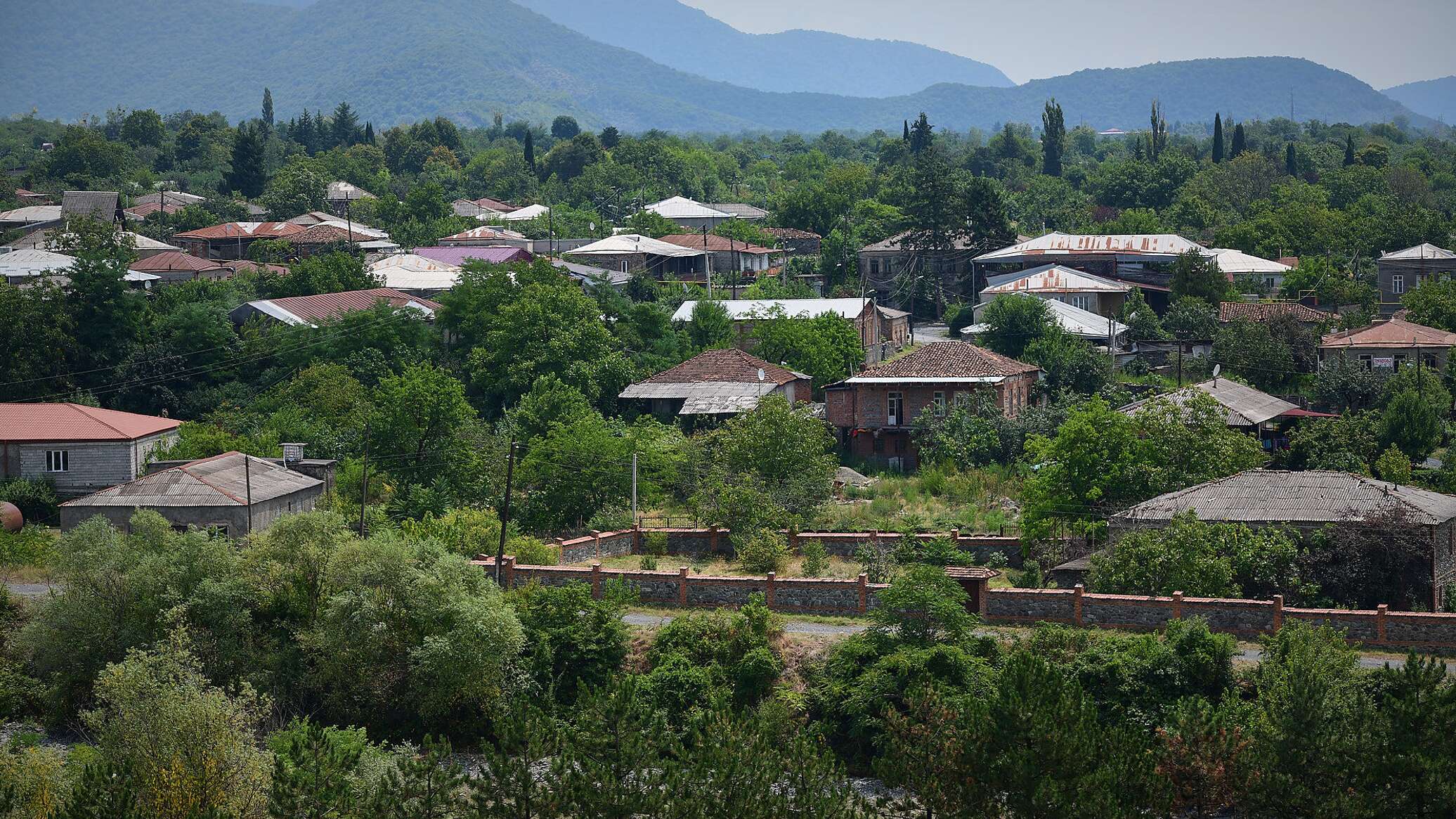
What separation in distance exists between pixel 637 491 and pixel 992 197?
38.7 m

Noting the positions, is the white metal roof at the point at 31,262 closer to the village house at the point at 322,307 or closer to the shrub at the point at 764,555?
the village house at the point at 322,307

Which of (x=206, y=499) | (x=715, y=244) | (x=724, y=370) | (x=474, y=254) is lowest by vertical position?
(x=206, y=499)

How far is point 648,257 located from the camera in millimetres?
75125

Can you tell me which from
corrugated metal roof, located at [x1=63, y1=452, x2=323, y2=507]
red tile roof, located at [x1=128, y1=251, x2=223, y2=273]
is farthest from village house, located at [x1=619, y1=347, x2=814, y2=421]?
red tile roof, located at [x1=128, y1=251, x2=223, y2=273]

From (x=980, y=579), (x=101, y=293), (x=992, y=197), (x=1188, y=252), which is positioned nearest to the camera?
(x=980, y=579)

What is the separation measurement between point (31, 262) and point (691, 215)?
1474 inches

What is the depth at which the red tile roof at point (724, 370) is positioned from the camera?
168 feet

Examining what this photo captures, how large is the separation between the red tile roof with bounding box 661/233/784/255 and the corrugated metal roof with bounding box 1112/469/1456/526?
4349 cm

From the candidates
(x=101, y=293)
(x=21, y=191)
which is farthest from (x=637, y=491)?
(x=21, y=191)

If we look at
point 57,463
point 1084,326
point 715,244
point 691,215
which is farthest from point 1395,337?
point 691,215

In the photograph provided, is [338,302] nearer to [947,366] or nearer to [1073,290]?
[947,366]

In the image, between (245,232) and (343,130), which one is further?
(343,130)

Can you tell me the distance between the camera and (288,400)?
165ft

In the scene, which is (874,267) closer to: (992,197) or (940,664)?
(992,197)
